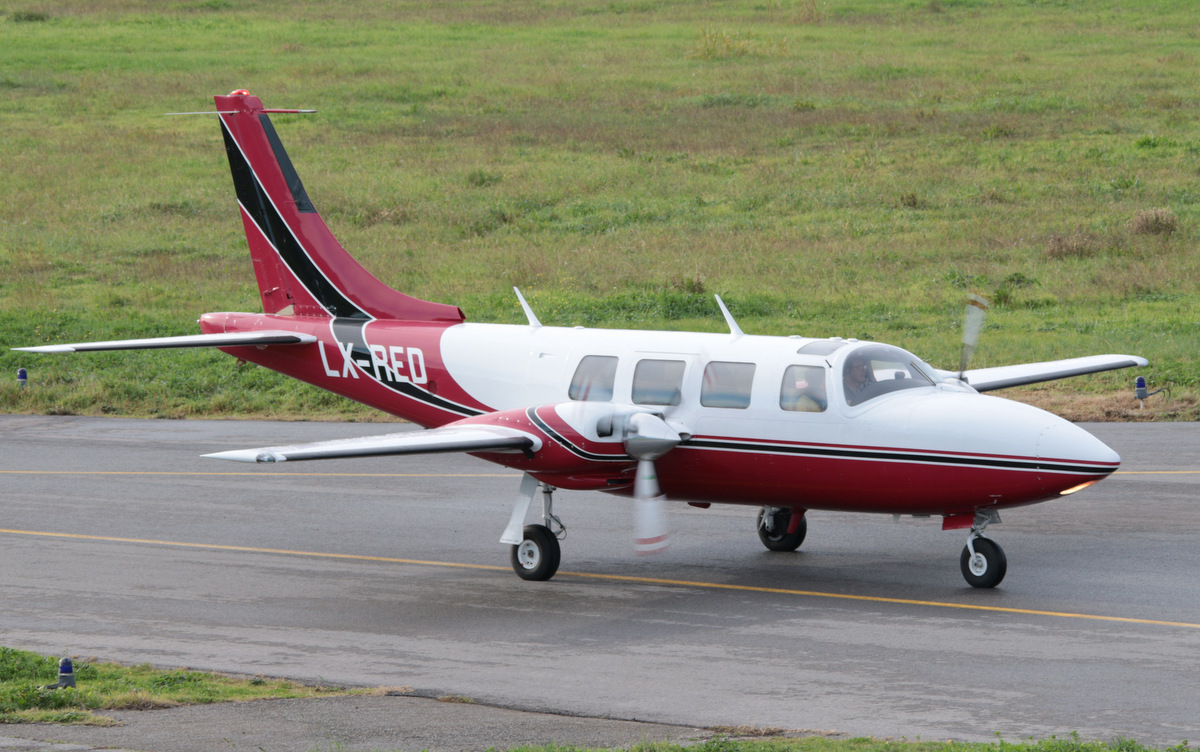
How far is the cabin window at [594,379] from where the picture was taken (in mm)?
15688

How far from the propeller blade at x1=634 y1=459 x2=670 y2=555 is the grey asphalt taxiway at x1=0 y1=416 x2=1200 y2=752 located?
2.49 ft

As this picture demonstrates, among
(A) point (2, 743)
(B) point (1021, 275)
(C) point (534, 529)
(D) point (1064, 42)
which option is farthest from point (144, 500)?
(D) point (1064, 42)

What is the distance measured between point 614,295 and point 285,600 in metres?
18.1

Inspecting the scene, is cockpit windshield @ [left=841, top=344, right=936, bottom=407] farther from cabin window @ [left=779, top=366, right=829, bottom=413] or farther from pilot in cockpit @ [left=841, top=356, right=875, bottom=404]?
cabin window @ [left=779, top=366, right=829, bottom=413]

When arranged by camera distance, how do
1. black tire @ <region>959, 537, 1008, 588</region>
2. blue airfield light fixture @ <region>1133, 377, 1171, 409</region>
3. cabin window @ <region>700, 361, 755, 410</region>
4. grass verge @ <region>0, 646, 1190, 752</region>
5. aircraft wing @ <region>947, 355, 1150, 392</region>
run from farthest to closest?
blue airfield light fixture @ <region>1133, 377, 1171, 409</region> < aircraft wing @ <region>947, 355, 1150, 392</region> < cabin window @ <region>700, 361, 755, 410</region> < black tire @ <region>959, 537, 1008, 588</region> < grass verge @ <region>0, 646, 1190, 752</region>

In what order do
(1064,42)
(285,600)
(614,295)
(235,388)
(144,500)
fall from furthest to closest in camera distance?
(1064,42)
(614,295)
(235,388)
(144,500)
(285,600)

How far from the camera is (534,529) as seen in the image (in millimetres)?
15648

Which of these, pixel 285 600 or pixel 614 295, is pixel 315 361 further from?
pixel 614 295

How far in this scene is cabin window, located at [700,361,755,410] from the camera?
15.0 m

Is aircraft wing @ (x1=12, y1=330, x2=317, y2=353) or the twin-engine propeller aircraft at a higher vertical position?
aircraft wing @ (x1=12, y1=330, x2=317, y2=353)

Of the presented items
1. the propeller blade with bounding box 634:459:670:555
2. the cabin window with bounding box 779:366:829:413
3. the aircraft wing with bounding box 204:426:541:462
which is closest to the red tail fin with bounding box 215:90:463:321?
the aircraft wing with bounding box 204:426:541:462

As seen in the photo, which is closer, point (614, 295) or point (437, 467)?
point (437, 467)

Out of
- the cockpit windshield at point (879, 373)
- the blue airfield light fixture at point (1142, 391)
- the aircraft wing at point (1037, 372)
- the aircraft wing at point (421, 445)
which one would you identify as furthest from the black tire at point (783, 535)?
the blue airfield light fixture at point (1142, 391)

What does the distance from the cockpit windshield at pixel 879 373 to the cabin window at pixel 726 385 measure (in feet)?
3.52
